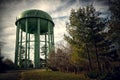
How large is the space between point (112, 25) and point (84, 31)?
3.45 metres

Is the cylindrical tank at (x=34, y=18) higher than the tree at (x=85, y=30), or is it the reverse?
the cylindrical tank at (x=34, y=18)

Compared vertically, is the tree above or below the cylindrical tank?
below

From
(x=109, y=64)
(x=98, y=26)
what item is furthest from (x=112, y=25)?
(x=109, y=64)

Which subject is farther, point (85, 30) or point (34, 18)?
point (34, 18)

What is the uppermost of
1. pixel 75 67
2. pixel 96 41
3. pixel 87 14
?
pixel 87 14

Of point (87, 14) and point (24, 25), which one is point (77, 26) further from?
point (24, 25)

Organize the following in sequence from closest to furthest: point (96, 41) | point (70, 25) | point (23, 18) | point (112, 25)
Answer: point (112, 25) → point (96, 41) → point (70, 25) → point (23, 18)

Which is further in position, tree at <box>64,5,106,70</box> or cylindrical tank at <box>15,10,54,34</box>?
cylindrical tank at <box>15,10,54,34</box>

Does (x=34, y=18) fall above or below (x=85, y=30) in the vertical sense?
above

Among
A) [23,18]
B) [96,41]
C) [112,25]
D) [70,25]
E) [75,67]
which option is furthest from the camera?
[23,18]

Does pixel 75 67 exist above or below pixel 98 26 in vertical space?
below

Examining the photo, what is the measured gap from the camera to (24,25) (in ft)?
108

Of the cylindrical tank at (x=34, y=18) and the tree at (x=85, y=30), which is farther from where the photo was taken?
the cylindrical tank at (x=34, y=18)

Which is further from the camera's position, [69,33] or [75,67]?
[75,67]
